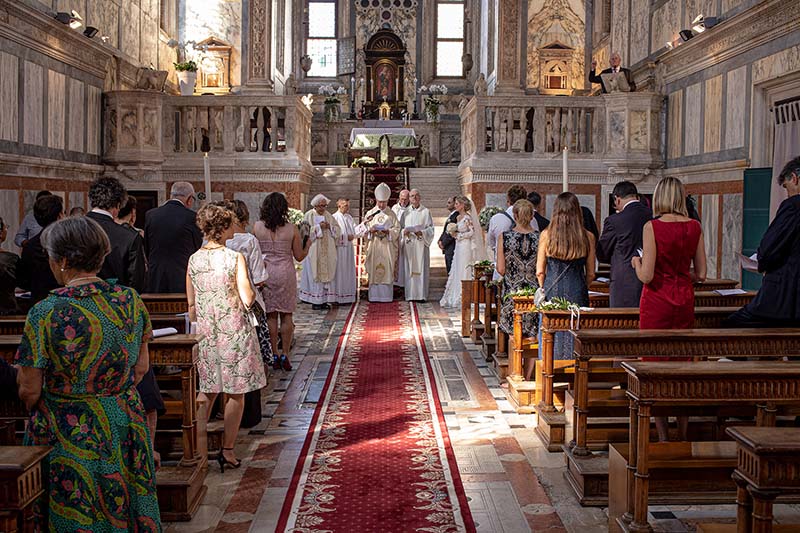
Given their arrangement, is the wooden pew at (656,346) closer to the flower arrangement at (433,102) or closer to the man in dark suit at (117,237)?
the man in dark suit at (117,237)

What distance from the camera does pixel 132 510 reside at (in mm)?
3490

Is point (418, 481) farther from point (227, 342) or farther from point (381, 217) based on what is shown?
point (381, 217)

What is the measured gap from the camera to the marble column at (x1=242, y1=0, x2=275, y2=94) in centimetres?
1739

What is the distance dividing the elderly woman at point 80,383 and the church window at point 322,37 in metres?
26.7

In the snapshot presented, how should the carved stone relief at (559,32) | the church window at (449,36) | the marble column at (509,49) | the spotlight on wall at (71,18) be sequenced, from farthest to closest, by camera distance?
1. the church window at (449,36)
2. the carved stone relief at (559,32)
3. the marble column at (509,49)
4. the spotlight on wall at (71,18)

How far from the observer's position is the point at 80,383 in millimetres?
3289

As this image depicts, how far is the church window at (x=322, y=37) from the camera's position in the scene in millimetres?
29234

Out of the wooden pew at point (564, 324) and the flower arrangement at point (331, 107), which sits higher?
the flower arrangement at point (331, 107)

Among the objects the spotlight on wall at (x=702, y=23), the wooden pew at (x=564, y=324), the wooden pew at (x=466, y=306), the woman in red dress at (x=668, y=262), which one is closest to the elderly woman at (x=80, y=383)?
the woman in red dress at (x=668, y=262)

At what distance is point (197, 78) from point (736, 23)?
13718mm

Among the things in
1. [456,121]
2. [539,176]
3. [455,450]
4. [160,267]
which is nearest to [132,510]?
[455,450]

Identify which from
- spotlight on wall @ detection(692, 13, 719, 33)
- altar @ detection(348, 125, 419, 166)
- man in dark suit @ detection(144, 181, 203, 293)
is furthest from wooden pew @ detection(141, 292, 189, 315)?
altar @ detection(348, 125, 419, 166)

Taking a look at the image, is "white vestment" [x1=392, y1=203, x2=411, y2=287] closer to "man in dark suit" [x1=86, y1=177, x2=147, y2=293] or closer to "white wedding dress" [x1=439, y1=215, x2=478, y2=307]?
"white wedding dress" [x1=439, y1=215, x2=478, y2=307]

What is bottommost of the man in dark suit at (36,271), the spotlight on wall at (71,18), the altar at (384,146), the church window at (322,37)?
the man in dark suit at (36,271)
